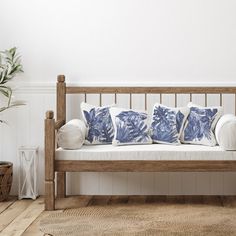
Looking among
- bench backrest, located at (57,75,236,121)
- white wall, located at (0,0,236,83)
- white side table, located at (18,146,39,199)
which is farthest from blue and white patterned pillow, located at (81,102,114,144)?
white side table, located at (18,146,39,199)

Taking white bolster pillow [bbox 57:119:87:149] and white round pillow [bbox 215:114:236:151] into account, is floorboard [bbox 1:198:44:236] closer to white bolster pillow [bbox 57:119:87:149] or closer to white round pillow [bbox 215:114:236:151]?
white bolster pillow [bbox 57:119:87:149]

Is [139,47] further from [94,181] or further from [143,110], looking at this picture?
[94,181]

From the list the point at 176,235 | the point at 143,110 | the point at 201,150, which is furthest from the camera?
the point at 143,110

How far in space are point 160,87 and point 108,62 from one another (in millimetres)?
449

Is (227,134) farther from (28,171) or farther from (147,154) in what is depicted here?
(28,171)

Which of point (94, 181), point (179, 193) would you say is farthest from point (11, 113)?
point (179, 193)

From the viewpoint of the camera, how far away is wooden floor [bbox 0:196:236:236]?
141 inches

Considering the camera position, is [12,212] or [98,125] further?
[98,125]

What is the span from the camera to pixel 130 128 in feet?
13.8

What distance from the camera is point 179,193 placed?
15.0 feet

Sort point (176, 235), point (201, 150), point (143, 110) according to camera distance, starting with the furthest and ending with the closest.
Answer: point (143, 110)
point (201, 150)
point (176, 235)

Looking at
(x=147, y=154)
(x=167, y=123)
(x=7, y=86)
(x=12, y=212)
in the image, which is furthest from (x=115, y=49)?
(x=12, y=212)

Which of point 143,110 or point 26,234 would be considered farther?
point 143,110

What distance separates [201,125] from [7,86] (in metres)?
1.52
